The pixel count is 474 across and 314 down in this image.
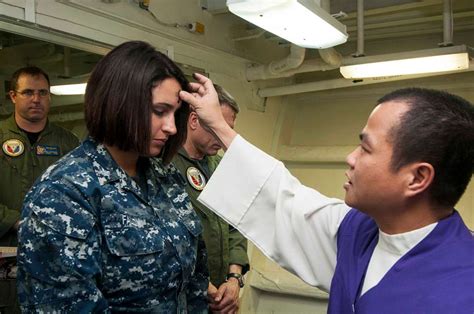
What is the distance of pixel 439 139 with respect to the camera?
1.16 meters

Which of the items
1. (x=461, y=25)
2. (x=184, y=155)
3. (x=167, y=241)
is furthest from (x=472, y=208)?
(x=167, y=241)

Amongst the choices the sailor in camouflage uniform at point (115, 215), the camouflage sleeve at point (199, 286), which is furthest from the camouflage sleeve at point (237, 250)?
the sailor in camouflage uniform at point (115, 215)

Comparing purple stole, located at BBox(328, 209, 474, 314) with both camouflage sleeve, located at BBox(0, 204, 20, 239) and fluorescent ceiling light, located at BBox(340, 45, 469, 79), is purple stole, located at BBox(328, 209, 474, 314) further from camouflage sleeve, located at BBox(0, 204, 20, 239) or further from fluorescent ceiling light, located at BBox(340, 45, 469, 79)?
fluorescent ceiling light, located at BBox(340, 45, 469, 79)

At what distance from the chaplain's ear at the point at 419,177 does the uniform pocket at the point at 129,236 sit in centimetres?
71

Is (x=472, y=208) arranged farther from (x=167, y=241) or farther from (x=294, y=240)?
(x=167, y=241)

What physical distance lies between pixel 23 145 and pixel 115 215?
5.55 feet

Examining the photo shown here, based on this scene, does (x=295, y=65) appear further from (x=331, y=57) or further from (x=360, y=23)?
(x=360, y=23)

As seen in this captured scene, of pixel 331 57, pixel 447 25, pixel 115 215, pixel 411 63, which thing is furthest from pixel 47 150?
pixel 447 25

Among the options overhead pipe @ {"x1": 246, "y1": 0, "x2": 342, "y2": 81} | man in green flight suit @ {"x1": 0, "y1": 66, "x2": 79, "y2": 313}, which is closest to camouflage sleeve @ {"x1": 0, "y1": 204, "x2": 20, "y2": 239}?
man in green flight suit @ {"x1": 0, "y1": 66, "x2": 79, "y2": 313}

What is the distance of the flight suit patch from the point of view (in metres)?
2.75

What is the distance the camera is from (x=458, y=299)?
1.06 metres

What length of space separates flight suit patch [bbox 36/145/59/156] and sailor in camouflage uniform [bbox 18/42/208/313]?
146 centimetres

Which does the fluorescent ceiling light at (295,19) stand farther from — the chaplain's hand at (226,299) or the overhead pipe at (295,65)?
the chaplain's hand at (226,299)

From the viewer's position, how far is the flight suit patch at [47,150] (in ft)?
9.03
